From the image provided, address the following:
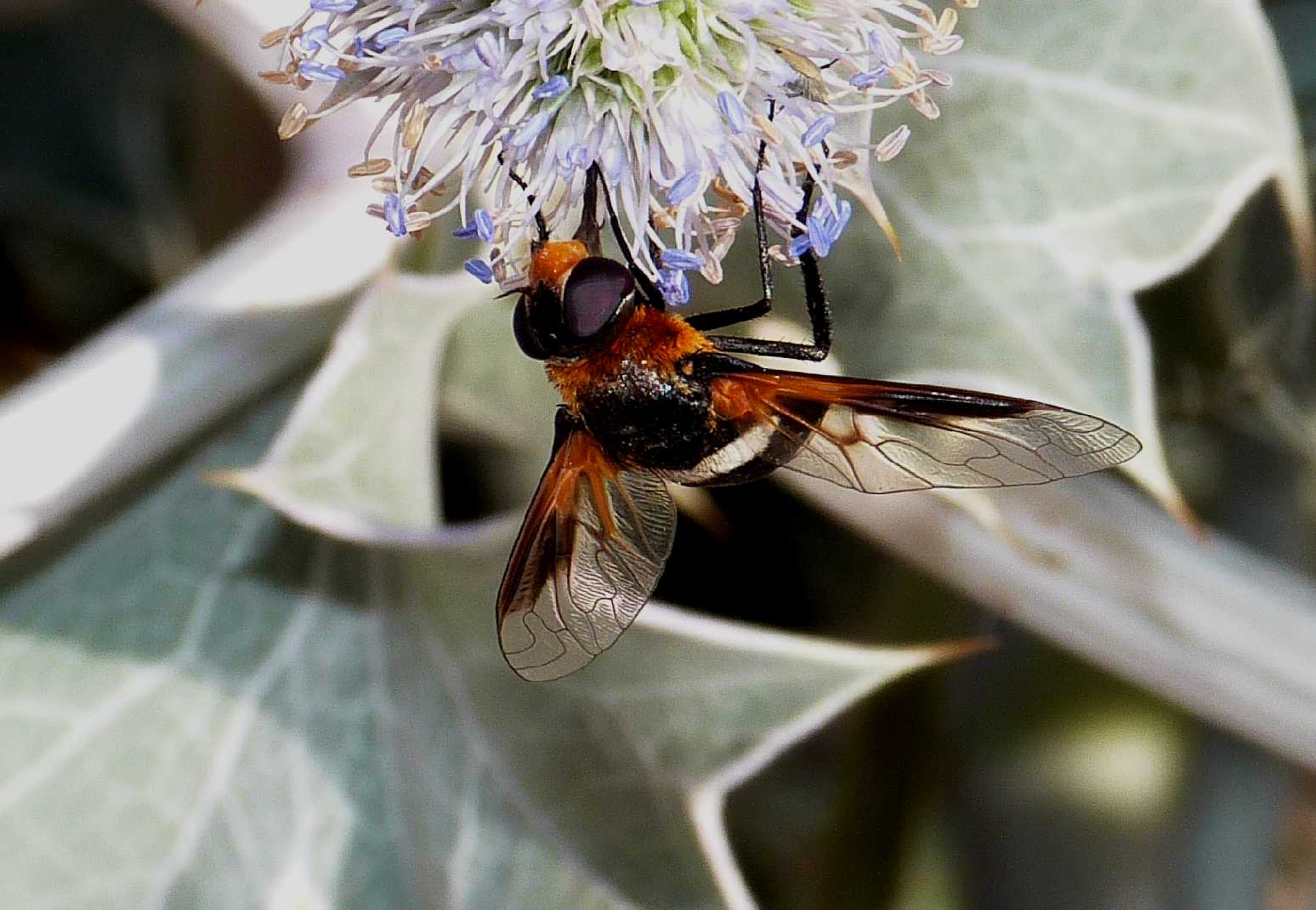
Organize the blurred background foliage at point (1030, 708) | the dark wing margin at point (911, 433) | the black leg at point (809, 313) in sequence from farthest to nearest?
the blurred background foliage at point (1030, 708) < the black leg at point (809, 313) < the dark wing margin at point (911, 433)

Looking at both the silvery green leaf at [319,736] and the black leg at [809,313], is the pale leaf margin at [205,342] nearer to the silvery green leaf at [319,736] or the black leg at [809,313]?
the silvery green leaf at [319,736]

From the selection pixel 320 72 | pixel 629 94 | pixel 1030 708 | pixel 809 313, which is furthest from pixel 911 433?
pixel 1030 708

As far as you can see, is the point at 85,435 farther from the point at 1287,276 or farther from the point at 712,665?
the point at 1287,276

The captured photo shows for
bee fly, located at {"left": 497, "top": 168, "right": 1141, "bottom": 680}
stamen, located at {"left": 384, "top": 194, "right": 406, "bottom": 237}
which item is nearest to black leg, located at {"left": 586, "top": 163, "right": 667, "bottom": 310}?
bee fly, located at {"left": 497, "top": 168, "right": 1141, "bottom": 680}

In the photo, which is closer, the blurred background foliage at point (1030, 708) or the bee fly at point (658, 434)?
the bee fly at point (658, 434)

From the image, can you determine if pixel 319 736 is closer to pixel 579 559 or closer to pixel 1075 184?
pixel 579 559

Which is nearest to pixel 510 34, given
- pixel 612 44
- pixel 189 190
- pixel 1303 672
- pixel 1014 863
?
pixel 612 44

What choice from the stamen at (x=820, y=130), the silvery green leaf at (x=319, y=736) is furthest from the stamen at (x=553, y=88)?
the silvery green leaf at (x=319, y=736)
